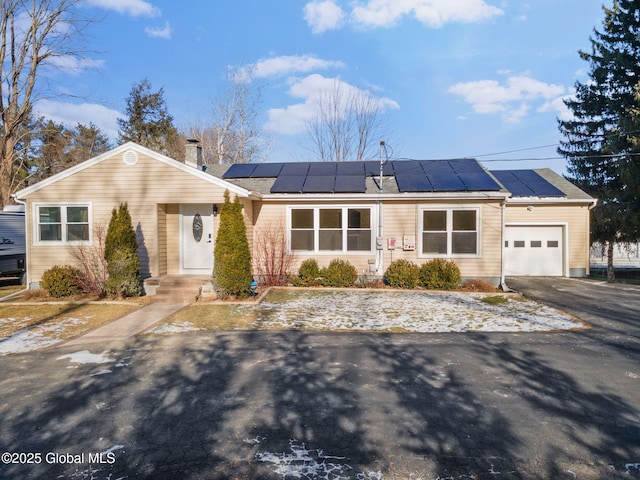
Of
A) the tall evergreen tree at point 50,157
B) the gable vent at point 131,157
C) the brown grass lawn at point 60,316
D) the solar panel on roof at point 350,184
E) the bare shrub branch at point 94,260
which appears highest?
the tall evergreen tree at point 50,157

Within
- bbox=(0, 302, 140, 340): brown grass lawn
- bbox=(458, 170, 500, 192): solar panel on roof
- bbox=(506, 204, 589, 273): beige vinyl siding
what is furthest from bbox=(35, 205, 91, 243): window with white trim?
bbox=(506, 204, 589, 273): beige vinyl siding

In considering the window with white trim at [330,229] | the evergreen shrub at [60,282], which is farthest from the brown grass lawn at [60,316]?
the window with white trim at [330,229]

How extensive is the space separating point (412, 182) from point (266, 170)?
551 cm

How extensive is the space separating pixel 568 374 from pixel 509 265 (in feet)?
34.7

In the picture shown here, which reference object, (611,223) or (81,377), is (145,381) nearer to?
(81,377)

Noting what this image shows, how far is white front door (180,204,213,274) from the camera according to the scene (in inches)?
440

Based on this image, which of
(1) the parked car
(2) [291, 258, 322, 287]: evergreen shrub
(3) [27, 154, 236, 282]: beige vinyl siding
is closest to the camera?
(3) [27, 154, 236, 282]: beige vinyl siding

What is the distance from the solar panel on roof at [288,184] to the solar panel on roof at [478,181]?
5.25 m

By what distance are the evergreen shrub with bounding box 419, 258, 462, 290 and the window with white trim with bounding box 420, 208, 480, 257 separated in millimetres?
633

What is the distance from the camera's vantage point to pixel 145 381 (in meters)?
4.44

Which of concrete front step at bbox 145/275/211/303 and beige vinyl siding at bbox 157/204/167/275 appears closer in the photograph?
concrete front step at bbox 145/275/211/303

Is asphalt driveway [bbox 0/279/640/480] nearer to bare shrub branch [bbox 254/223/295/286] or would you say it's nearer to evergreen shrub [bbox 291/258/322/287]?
evergreen shrub [bbox 291/258/322/287]

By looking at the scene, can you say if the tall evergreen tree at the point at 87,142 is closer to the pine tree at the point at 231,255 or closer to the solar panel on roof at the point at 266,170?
the solar panel on roof at the point at 266,170

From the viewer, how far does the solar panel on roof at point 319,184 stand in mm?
11633
